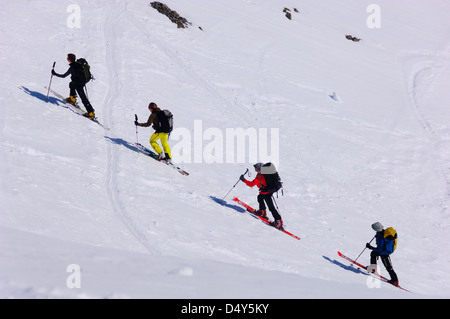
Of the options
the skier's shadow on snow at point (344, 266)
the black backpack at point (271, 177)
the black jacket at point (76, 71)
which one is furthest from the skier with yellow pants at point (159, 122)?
the skier's shadow on snow at point (344, 266)

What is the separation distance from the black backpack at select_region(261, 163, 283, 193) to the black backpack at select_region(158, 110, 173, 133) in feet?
10.8

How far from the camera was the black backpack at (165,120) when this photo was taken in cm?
1377

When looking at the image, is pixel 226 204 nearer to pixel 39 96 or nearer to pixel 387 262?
pixel 387 262

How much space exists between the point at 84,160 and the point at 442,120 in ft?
69.8

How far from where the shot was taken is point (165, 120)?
545 inches

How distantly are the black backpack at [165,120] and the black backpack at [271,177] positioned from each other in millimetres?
3288

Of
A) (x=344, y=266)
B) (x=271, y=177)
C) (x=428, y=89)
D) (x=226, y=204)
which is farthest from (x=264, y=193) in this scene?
(x=428, y=89)

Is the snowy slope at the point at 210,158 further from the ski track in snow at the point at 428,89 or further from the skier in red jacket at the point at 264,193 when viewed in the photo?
the skier in red jacket at the point at 264,193

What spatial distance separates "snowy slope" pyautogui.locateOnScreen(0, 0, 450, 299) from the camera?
7.32m

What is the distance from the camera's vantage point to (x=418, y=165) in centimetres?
2103

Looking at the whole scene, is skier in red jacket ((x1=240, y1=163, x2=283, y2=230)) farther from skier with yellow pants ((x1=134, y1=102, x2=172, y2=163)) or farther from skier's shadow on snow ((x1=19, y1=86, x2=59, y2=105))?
skier's shadow on snow ((x1=19, y1=86, x2=59, y2=105))

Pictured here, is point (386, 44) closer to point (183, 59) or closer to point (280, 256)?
point (183, 59)

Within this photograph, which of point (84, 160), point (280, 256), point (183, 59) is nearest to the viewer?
point (280, 256)
